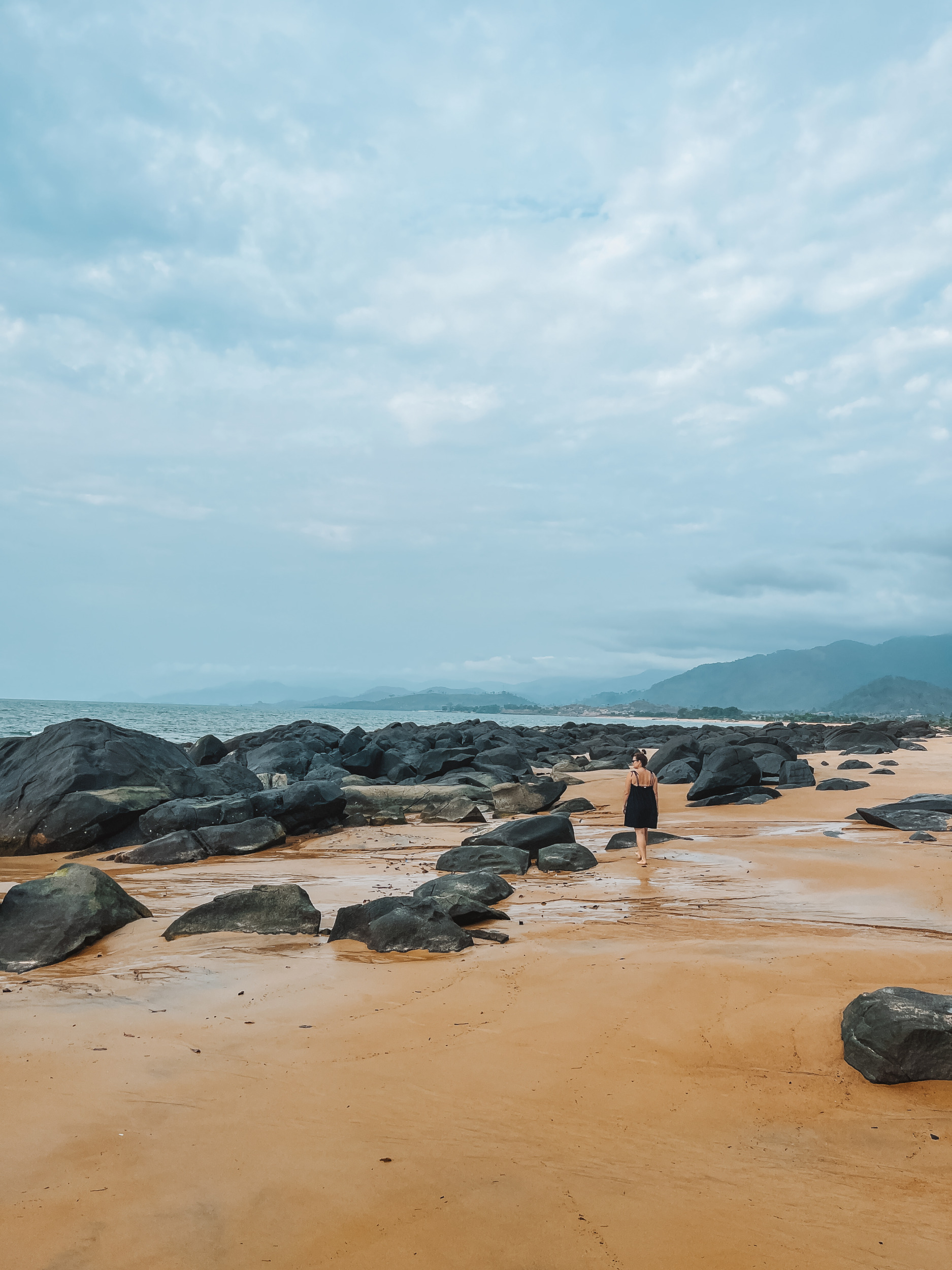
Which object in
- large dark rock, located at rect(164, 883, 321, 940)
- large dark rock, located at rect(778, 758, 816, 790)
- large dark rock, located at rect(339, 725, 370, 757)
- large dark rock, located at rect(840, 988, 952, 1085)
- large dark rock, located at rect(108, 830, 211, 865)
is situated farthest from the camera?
large dark rock, located at rect(339, 725, 370, 757)

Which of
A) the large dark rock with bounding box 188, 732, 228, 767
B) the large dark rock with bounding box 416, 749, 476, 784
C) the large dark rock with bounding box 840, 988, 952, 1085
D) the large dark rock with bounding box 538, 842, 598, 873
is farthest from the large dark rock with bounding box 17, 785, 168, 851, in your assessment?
the large dark rock with bounding box 188, 732, 228, 767

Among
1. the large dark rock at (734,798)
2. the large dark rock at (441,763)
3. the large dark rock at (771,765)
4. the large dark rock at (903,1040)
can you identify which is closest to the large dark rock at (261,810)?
the large dark rock at (734,798)

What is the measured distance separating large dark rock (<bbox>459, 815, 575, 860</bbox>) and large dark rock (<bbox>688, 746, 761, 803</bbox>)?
22.0 feet

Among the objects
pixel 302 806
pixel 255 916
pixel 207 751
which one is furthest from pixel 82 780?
pixel 207 751

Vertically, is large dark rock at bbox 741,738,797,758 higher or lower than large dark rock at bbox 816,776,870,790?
higher

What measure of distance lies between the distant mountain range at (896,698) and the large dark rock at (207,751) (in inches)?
5440

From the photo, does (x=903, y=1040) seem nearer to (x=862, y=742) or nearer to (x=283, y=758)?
(x=283, y=758)

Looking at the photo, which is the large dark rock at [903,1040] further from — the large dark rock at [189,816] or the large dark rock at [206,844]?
the large dark rock at [189,816]

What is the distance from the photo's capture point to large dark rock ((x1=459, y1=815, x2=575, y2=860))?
31.0 ft

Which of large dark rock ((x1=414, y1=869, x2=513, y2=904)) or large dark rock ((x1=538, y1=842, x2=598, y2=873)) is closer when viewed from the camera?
large dark rock ((x1=414, y1=869, x2=513, y2=904))

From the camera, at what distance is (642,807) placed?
927 cm

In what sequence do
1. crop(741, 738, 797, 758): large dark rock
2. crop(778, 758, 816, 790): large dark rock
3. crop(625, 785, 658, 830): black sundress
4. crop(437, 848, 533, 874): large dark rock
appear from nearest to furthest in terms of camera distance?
crop(437, 848, 533, 874): large dark rock
crop(625, 785, 658, 830): black sundress
crop(778, 758, 816, 790): large dark rock
crop(741, 738, 797, 758): large dark rock

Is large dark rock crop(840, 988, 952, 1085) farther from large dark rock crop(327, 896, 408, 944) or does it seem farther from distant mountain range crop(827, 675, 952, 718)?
distant mountain range crop(827, 675, 952, 718)

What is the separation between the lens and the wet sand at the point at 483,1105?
2467mm
